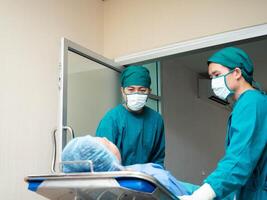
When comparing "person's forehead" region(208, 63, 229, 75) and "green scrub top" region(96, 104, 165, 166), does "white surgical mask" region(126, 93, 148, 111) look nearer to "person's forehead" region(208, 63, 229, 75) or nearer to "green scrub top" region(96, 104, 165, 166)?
"green scrub top" region(96, 104, 165, 166)

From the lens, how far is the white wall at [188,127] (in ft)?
11.9

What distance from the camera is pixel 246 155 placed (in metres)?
1.28

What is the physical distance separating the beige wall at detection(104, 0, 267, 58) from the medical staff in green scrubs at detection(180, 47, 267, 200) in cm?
76

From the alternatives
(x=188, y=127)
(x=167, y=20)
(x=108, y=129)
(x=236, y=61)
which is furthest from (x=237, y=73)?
(x=188, y=127)

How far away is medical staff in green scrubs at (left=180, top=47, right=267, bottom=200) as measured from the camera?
125cm

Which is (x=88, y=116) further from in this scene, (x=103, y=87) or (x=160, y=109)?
(x=160, y=109)

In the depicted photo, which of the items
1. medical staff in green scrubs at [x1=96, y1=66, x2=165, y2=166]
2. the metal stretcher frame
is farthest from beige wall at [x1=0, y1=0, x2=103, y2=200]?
the metal stretcher frame

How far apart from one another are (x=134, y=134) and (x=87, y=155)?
104cm

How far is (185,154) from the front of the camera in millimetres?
3861

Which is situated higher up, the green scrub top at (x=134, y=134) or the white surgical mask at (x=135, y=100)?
the white surgical mask at (x=135, y=100)

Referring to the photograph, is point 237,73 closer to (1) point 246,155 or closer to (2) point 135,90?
(1) point 246,155

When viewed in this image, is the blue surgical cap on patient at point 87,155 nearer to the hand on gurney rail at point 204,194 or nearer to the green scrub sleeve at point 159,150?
the hand on gurney rail at point 204,194

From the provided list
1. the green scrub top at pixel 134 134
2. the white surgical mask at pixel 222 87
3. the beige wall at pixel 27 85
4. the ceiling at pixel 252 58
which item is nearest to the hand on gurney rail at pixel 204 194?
the white surgical mask at pixel 222 87

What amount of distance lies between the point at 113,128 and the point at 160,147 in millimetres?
320
